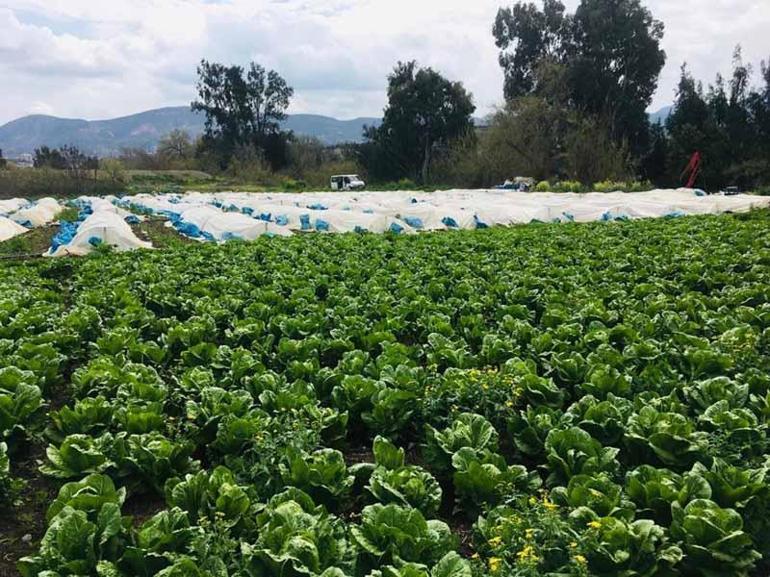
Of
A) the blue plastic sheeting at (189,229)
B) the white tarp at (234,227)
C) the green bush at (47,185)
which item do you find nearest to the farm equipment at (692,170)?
the white tarp at (234,227)

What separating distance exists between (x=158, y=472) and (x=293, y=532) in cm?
146

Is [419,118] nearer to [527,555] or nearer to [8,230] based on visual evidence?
[8,230]

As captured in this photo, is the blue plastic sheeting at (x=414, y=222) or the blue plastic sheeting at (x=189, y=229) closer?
the blue plastic sheeting at (x=189, y=229)

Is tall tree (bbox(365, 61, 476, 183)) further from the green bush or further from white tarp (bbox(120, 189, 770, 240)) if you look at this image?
white tarp (bbox(120, 189, 770, 240))

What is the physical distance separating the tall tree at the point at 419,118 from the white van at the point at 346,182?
3.14m

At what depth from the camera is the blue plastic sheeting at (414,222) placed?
20.8 metres

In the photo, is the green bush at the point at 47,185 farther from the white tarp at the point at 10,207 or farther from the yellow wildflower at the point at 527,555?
the yellow wildflower at the point at 527,555

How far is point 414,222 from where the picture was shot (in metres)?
20.9

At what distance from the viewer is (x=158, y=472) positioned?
160 inches

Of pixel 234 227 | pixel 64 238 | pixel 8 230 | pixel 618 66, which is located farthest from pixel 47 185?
pixel 618 66

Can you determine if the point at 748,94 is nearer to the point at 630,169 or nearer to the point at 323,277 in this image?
the point at 630,169

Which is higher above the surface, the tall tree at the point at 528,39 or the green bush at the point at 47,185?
the tall tree at the point at 528,39

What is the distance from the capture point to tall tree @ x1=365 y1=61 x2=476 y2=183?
48750 millimetres

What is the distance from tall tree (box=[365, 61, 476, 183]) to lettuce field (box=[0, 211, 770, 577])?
42.1 m
